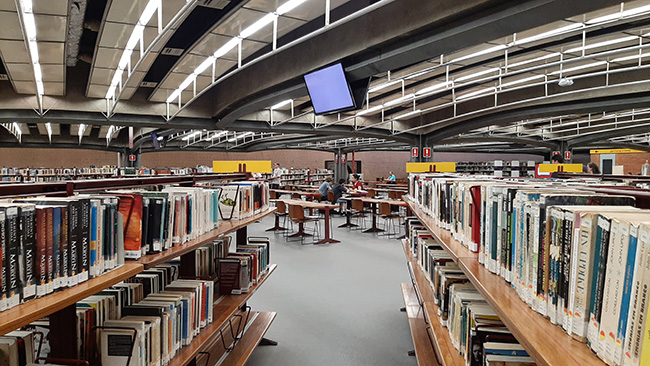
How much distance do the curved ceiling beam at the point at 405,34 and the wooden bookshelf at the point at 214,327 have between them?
9.13 feet

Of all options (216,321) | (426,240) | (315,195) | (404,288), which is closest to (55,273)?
(216,321)

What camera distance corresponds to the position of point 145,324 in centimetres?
169

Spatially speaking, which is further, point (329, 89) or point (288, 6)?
point (329, 89)

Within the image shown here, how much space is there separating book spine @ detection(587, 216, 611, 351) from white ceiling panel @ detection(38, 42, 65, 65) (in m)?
6.75

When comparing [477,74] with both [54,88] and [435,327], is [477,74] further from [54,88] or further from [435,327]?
[54,88]

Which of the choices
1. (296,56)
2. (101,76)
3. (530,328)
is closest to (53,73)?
(101,76)

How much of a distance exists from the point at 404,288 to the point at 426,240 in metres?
1.06

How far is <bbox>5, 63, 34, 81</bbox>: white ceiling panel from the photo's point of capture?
661cm

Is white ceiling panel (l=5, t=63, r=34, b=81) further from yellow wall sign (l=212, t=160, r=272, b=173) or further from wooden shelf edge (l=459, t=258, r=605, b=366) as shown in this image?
wooden shelf edge (l=459, t=258, r=605, b=366)

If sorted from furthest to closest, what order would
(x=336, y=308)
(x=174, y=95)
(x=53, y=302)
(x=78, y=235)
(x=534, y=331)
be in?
(x=174, y=95)
(x=336, y=308)
(x=78, y=235)
(x=53, y=302)
(x=534, y=331)

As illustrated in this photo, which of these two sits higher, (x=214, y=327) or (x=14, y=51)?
(x=14, y=51)

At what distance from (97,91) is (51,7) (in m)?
5.26

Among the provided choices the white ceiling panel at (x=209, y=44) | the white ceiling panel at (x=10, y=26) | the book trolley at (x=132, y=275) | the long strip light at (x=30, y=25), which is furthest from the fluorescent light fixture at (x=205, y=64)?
the book trolley at (x=132, y=275)

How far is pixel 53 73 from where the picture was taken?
7164mm
